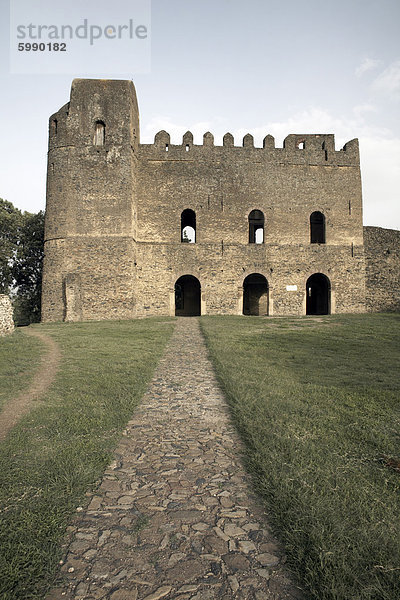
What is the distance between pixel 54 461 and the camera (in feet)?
10.5

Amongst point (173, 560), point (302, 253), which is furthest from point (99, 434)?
point (302, 253)

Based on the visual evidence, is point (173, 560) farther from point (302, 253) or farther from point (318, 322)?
point (302, 253)

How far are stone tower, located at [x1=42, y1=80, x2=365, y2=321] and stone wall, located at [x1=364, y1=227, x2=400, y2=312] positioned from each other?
25.5 inches

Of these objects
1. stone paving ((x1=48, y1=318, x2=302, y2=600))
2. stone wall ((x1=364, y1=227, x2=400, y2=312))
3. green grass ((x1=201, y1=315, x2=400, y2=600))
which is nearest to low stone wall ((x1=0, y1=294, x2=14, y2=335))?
green grass ((x1=201, y1=315, x2=400, y2=600))

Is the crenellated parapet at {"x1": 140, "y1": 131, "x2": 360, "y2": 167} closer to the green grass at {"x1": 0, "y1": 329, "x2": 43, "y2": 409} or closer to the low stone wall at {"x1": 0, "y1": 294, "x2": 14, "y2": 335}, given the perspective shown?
the low stone wall at {"x1": 0, "y1": 294, "x2": 14, "y2": 335}

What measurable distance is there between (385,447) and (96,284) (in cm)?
1713

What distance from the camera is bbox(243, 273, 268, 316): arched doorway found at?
83.9 feet

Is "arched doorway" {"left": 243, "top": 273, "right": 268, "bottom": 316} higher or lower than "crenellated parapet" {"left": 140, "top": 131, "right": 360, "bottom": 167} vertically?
lower

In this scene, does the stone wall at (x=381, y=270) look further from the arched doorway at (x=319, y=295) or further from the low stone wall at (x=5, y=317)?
the low stone wall at (x=5, y=317)

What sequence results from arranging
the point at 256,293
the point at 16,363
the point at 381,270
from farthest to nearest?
the point at 256,293 < the point at 381,270 < the point at 16,363

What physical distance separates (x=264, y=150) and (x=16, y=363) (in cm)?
1911

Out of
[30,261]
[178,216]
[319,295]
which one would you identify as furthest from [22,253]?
[319,295]

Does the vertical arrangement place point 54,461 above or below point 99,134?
below

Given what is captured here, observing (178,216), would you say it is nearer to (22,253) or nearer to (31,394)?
(22,253)
